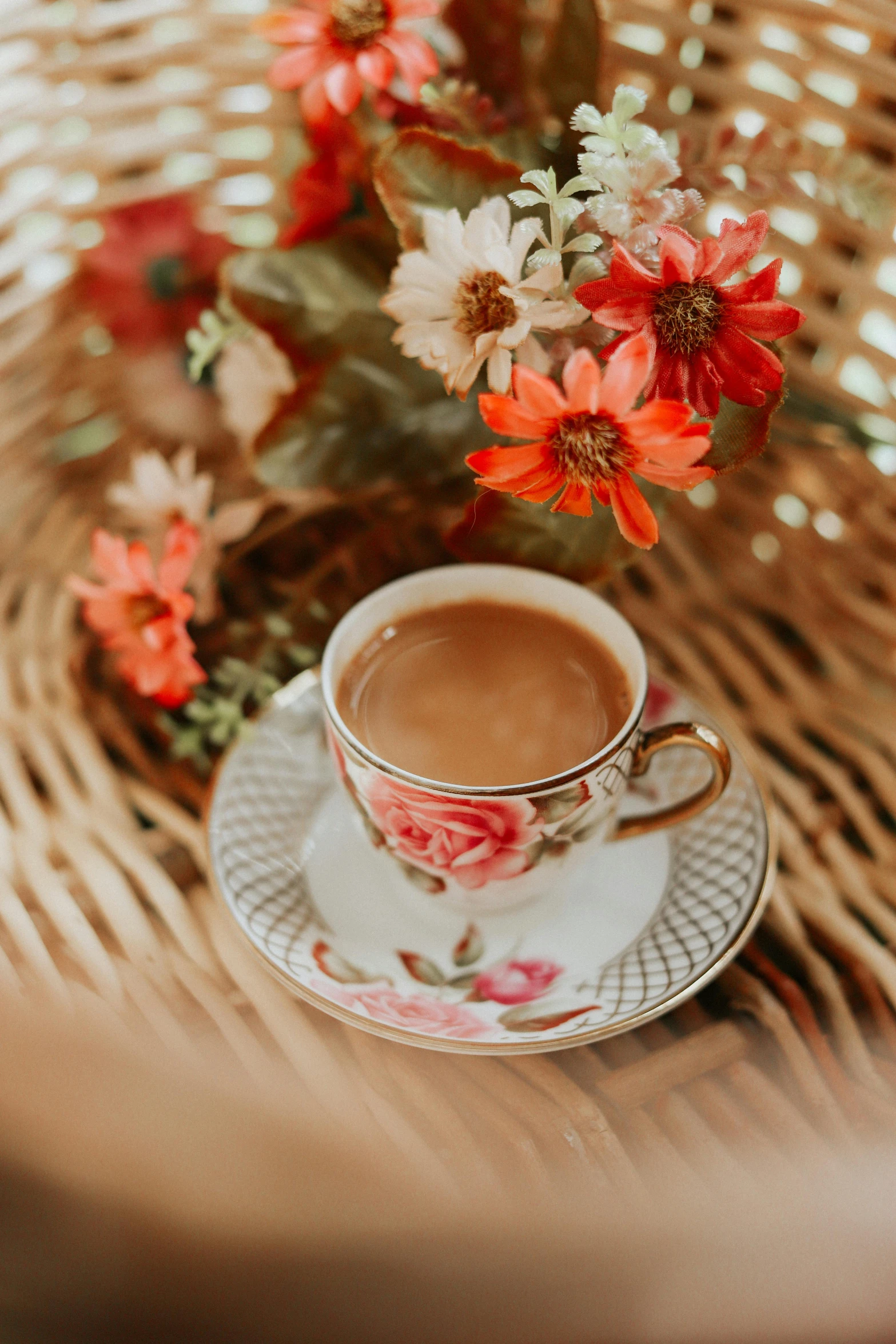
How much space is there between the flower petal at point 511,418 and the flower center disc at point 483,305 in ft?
0.21

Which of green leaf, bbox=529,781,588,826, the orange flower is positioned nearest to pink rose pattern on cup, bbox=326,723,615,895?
green leaf, bbox=529,781,588,826

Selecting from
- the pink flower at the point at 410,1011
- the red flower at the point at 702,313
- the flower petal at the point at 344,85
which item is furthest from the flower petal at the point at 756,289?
the pink flower at the point at 410,1011

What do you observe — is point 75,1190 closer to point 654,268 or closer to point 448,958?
point 448,958

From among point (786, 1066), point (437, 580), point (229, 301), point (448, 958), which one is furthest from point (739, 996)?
point (229, 301)

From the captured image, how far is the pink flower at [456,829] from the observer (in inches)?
21.0

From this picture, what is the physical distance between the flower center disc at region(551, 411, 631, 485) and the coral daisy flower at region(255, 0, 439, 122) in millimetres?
248

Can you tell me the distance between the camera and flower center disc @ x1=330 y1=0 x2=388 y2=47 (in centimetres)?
57

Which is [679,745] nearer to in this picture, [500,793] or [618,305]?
[500,793]

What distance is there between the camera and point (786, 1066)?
0.56 m

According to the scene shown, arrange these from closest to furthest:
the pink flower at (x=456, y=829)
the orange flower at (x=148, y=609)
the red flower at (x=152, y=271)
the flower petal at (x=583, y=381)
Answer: the flower petal at (x=583, y=381) < the pink flower at (x=456, y=829) < the orange flower at (x=148, y=609) < the red flower at (x=152, y=271)

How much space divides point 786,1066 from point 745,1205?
10 centimetres

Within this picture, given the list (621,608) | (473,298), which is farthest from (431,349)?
(621,608)

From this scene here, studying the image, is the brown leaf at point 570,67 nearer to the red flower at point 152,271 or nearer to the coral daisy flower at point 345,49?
the coral daisy flower at point 345,49

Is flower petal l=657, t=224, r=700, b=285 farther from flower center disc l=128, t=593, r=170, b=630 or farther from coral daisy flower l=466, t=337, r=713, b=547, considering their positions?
flower center disc l=128, t=593, r=170, b=630
